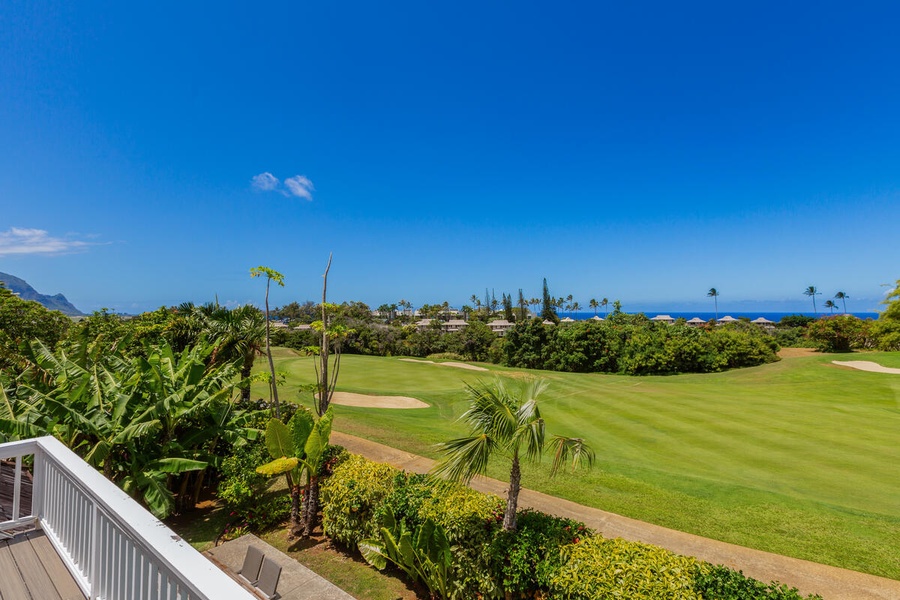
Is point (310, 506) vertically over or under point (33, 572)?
under

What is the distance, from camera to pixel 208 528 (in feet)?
25.9

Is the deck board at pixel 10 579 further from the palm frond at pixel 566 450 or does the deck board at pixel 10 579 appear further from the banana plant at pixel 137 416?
the palm frond at pixel 566 450

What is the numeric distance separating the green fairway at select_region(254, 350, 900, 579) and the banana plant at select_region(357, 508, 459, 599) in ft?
7.86

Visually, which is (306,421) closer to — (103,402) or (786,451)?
(103,402)

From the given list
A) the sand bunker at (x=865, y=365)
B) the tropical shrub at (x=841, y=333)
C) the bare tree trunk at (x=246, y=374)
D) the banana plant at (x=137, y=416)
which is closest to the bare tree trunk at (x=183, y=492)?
the banana plant at (x=137, y=416)

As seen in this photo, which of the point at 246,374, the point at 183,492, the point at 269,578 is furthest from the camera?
the point at 246,374

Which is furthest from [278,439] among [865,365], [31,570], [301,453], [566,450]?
[865,365]

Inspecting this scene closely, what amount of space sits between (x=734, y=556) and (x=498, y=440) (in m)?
3.93

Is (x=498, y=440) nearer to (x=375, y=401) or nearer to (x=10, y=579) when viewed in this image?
(x=10, y=579)

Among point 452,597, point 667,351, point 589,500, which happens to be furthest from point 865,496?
point 667,351

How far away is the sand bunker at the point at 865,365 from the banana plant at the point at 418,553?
2999cm

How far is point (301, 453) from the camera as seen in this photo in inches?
289

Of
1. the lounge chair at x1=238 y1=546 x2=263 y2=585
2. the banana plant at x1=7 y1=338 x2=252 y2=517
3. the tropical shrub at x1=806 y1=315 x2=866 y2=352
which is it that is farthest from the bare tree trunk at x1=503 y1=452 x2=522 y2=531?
the tropical shrub at x1=806 y1=315 x2=866 y2=352

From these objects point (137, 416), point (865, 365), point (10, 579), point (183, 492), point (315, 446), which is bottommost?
point (183, 492)
